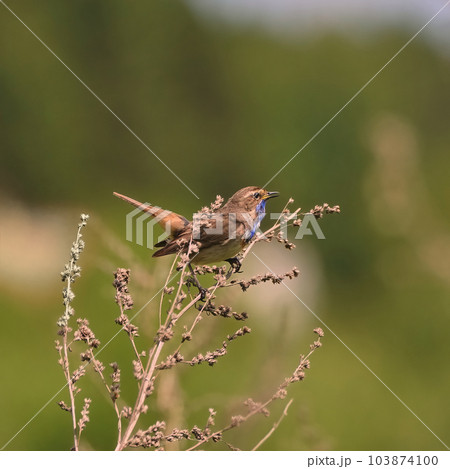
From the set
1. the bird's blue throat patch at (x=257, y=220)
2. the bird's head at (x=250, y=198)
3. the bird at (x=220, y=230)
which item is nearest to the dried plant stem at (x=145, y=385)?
the bird at (x=220, y=230)

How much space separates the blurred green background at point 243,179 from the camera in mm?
4668

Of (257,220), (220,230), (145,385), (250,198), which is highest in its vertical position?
(250,198)

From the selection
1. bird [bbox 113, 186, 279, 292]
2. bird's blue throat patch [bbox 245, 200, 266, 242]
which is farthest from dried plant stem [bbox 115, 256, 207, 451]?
bird's blue throat patch [bbox 245, 200, 266, 242]

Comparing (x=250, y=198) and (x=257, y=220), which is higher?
(x=250, y=198)

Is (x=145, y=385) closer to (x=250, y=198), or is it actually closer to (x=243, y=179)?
(x=250, y=198)

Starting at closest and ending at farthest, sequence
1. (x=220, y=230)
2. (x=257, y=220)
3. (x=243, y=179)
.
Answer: (x=220, y=230) → (x=257, y=220) → (x=243, y=179)

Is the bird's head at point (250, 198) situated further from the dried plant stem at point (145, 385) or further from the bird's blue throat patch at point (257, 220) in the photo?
the dried plant stem at point (145, 385)

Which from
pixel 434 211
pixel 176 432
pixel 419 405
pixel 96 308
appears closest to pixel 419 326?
pixel 419 405

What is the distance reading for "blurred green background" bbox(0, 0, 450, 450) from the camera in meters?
4.67

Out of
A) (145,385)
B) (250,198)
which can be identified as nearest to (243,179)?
(250,198)

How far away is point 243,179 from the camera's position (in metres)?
7.56

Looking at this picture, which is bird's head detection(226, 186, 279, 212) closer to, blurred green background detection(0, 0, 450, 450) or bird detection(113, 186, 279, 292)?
bird detection(113, 186, 279, 292)

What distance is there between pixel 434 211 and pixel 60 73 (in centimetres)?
462

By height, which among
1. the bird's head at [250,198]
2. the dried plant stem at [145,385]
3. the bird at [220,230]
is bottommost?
the dried plant stem at [145,385]
